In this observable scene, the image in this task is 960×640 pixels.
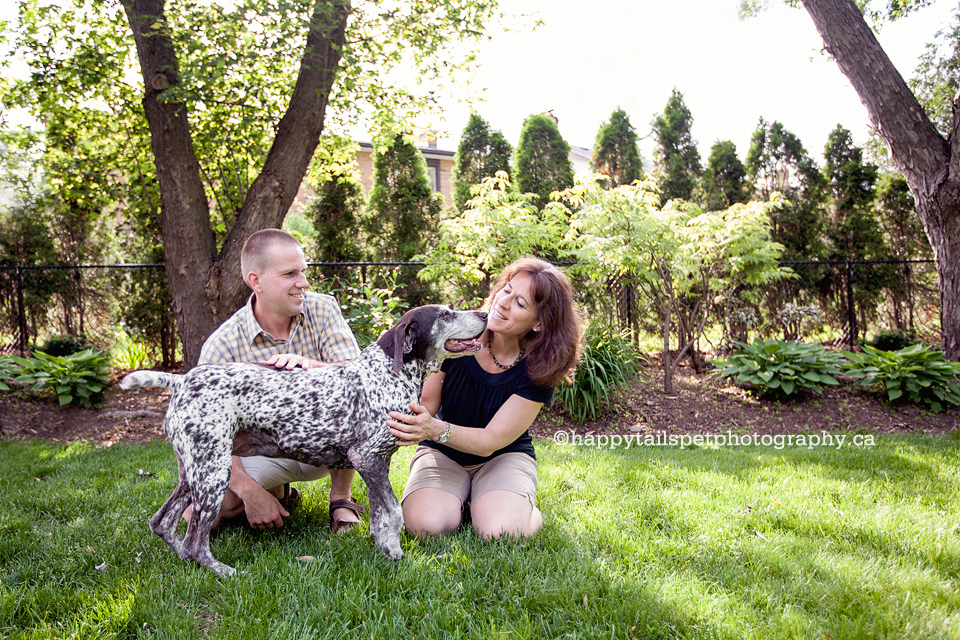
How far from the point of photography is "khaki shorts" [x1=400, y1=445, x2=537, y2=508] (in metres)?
3.13

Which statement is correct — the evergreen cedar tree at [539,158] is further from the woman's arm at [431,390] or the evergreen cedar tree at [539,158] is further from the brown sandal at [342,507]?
the brown sandal at [342,507]

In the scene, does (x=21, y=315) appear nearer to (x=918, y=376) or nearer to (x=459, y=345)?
(x=459, y=345)

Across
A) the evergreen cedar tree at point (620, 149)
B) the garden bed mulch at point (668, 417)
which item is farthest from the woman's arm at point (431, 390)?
the evergreen cedar tree at point (620, 149)

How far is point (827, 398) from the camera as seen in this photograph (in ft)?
20.6

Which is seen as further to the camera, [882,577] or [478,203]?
[478,203]

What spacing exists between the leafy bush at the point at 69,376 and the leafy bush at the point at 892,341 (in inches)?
378

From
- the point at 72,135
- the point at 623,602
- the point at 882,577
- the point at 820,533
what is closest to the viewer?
the point at 623,602

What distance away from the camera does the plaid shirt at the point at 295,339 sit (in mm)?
3012

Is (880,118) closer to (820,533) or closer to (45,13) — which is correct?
(820,533)

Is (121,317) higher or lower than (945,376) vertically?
higher

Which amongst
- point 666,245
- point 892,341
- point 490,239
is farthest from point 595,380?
point 892,341

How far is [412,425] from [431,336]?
40 centimetres

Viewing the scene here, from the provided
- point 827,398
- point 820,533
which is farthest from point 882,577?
point 827,398

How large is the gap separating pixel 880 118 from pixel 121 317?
980 centimetres
